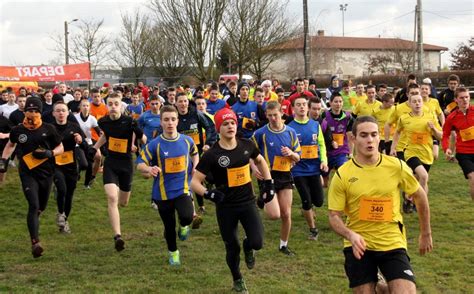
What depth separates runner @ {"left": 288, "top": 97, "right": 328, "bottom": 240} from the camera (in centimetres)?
751

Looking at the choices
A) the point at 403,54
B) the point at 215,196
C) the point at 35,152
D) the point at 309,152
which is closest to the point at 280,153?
the point at 309,152

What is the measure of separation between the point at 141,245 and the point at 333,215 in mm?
4233

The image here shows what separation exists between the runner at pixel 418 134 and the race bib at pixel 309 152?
68.1 inches

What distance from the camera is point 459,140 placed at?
27.1ft

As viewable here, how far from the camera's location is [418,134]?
27.5ft

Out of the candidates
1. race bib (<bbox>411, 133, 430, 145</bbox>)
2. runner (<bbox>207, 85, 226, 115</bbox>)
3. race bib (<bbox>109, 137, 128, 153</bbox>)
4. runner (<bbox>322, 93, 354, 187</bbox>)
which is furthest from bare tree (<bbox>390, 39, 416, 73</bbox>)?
race bib (<bbox>109, 137, 128, 153</bbox>)

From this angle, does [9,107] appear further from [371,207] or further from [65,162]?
[371,207]

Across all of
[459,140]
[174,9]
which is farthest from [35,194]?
[174,9]

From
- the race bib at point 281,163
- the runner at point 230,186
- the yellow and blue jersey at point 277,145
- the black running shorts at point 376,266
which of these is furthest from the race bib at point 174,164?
the black running shorts at point 376,266

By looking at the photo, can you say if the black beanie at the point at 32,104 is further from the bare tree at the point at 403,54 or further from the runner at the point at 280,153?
the bare tree at the point at 403,54

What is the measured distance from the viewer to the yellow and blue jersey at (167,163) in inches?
258

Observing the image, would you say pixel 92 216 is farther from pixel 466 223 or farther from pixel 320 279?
pixel 466 223

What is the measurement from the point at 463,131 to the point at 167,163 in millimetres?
4762

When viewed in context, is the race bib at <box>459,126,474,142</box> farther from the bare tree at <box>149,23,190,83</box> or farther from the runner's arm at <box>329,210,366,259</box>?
the bare tree at <box>149,23,190,83</box>
